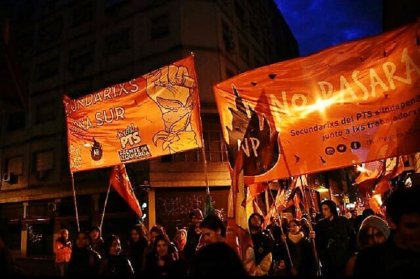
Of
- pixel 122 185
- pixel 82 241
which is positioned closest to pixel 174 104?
pixel 122 185

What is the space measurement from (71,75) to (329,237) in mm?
20124

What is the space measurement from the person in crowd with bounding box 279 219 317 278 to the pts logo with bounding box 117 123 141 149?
10.1ft

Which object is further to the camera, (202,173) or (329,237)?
(202,173)

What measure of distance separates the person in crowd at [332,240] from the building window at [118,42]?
671 inches

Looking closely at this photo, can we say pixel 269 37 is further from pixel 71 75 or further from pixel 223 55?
pixel 71 75

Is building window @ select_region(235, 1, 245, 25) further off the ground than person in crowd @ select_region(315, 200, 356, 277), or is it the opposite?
building window @ select_region(235, 1, 245, 25)

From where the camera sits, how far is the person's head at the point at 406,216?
7.34ft

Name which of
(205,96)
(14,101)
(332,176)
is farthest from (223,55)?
(332,176)

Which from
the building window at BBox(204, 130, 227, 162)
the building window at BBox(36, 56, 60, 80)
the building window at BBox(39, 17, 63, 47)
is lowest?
the building window at BBox(204, 130, 227, 162)

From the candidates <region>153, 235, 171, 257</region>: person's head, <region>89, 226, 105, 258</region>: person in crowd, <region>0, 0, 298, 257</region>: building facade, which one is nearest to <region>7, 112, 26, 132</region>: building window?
<region>0, 0, 298, 257</region>: building facade

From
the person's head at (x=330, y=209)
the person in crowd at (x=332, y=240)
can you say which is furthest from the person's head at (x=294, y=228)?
the person's head at (x=330, y=209)

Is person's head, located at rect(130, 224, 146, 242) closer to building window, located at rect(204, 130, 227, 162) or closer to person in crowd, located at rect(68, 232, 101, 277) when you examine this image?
person in crowd, located at rect(68, 232, 101, 277)

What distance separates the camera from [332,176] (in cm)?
3412

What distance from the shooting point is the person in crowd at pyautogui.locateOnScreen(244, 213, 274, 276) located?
4.70m
